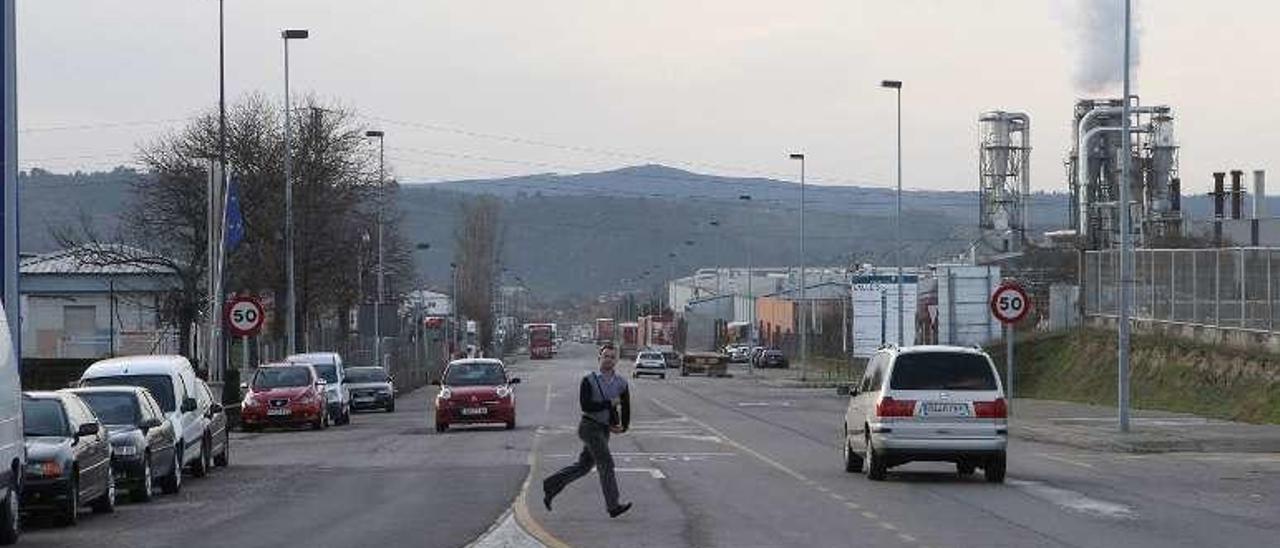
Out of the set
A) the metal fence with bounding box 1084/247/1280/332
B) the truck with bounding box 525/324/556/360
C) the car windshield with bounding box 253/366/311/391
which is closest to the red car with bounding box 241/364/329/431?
the car windshield with bounding box 253/366/311/391

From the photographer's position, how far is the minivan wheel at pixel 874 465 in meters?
27.5

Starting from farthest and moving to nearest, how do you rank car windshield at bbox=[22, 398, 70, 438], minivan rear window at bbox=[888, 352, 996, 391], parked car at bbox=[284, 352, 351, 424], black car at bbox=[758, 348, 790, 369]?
black car at bbox=[758, 348, 790, 369]
parked car at bbox=[284, 352, 351, 424]
minivan rear window at bbox=[888, 352, 996, 391]
car windshield at bbox=[22, 398, 70, 438]

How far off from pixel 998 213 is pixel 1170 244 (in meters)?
13.1

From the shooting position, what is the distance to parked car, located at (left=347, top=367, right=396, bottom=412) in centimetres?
6347

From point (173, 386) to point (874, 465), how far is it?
393 inches

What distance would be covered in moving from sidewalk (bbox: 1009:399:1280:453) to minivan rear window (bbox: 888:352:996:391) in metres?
10.1

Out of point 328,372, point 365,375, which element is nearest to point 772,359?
point 365,375

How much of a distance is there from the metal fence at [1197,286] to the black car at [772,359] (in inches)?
2165

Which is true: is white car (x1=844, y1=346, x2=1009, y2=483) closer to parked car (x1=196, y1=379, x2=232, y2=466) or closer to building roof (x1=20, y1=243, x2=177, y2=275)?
parked car (x1=196, y1=379, x2=232, y2=466)

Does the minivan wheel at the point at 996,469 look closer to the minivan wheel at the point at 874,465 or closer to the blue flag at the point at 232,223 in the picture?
the minivan wheel at the point at 874,465

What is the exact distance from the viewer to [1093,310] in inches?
2662

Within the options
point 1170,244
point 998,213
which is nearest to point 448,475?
point 1170,244

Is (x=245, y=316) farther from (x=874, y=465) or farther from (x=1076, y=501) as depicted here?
(x=1076, y=501)

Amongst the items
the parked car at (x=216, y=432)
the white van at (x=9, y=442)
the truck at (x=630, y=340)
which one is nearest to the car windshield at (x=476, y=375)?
the parked car at (x=216, y=432)
